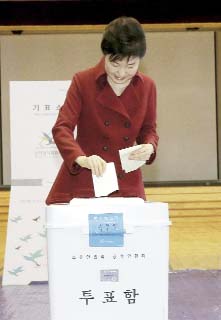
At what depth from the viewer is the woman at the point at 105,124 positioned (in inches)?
73.7

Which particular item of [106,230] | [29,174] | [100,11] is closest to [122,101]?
[106,230]

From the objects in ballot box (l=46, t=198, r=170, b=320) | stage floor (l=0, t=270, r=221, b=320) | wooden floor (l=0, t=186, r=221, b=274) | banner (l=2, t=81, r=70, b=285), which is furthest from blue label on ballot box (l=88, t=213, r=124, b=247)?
wooden floor (l=0, t=186, r=221, b=274)

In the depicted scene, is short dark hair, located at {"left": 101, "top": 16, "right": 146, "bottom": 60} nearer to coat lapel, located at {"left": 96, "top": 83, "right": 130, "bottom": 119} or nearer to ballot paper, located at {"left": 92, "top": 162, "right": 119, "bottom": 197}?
coat lapel, located at {"left": 96, "top": 83, "right": 130, "bottom": 119}

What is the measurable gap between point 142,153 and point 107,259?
0.36 metres

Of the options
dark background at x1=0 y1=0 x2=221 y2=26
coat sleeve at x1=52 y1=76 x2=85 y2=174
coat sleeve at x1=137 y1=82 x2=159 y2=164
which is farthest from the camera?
dark background at x1=0 y1=0 x2=221 y2=26

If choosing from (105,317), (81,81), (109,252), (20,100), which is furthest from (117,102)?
(20,100)

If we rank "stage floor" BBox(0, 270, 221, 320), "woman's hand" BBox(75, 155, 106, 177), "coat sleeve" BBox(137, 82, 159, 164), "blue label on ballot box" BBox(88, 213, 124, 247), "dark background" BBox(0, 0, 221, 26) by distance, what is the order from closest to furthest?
"blue label on ballot box" BBox(88, 213, 124, 247), "woman's hand" BBox(75, 155, 106, 177), "coat sleeve" BBox(137, 82, 159, 164), "stage floor" BBox(0, 270, 221, 320), "dark background" BBox(0, 0, 221, 26)

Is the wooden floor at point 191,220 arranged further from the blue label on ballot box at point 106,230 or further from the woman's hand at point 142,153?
the blue label on ballot box at point 106,230

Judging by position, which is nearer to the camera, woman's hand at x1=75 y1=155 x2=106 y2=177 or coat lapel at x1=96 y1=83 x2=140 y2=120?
woman's hand at x1=75 y1=155 x2=106 y2=177

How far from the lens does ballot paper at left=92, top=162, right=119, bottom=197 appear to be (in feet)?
5.87

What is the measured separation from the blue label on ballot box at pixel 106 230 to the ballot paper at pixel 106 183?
14cm

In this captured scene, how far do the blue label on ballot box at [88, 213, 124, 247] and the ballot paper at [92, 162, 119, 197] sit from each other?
14 centimetres

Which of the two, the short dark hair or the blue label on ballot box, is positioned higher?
the short dark hair

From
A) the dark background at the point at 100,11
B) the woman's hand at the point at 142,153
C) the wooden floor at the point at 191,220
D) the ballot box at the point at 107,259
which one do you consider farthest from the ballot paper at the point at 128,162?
the dark background at the point at 100,11
